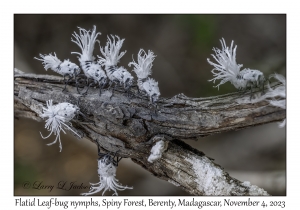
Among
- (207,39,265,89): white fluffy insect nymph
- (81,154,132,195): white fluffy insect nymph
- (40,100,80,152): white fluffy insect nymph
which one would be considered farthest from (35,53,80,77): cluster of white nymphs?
(207,39,265,89): white fluffy insect nymph

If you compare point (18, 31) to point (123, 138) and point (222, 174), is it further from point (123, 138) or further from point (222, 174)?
point (222, 174)

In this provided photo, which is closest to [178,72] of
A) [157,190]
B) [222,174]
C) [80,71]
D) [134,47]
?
[134,47]

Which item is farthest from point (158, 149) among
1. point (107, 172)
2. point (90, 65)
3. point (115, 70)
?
point (90, 65)

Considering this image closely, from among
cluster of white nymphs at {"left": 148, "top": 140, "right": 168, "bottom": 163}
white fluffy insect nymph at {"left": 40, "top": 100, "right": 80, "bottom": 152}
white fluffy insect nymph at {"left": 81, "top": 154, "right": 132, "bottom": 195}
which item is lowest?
white fluffy insect nymph at {"left": 81, "top": 154, "right": 132, "bottom": 195}

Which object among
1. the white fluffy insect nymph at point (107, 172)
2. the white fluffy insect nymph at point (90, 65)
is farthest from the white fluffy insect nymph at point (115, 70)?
the white fluffy insect nymph at point (107, 172)

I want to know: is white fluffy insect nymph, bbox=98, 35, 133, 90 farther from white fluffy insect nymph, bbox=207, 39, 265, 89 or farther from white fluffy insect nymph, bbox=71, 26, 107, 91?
white fluffy insect nymph, bbox=207, 39, 265, 89

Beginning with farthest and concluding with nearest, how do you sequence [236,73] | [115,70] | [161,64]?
[161,64], [115,70], [236,73]

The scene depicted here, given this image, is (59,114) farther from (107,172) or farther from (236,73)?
(236,73)
